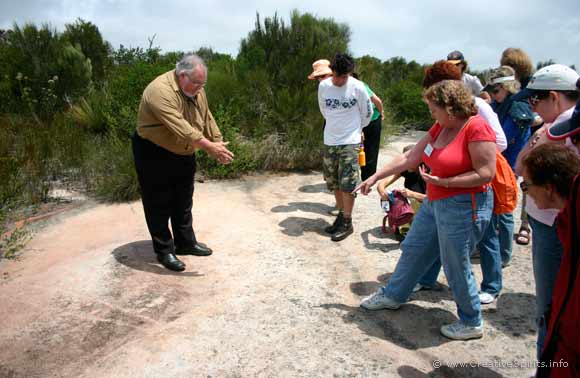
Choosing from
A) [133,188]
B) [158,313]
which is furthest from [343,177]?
[133,188]

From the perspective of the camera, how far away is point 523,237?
15.3ft

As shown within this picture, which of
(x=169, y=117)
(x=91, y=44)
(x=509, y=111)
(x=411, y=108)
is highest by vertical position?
(x=91, y=44)

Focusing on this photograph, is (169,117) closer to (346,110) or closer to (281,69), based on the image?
(346,110)

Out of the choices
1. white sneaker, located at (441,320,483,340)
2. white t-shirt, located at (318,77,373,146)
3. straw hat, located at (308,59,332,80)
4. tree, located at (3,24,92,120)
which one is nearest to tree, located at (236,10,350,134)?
straw hat, located at (308,59,332,80)

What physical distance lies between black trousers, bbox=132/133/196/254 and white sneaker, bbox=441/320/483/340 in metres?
2.39

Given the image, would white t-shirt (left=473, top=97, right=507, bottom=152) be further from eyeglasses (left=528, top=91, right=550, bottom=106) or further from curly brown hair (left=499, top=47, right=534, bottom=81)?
curly brown hair (left=499, top=47, right=534, bottom=81)

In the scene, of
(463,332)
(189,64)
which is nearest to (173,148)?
(189,64)

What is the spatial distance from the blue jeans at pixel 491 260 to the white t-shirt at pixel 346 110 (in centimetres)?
167

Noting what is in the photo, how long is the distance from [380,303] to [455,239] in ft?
2.75

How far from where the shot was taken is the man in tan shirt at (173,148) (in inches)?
146

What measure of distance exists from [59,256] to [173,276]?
1188mm

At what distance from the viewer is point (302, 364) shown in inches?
109

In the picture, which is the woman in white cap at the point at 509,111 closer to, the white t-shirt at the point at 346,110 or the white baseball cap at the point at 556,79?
the white t-shirt at the point at 346,110

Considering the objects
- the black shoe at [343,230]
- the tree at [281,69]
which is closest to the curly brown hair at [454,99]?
the black shoe at [343,230]
